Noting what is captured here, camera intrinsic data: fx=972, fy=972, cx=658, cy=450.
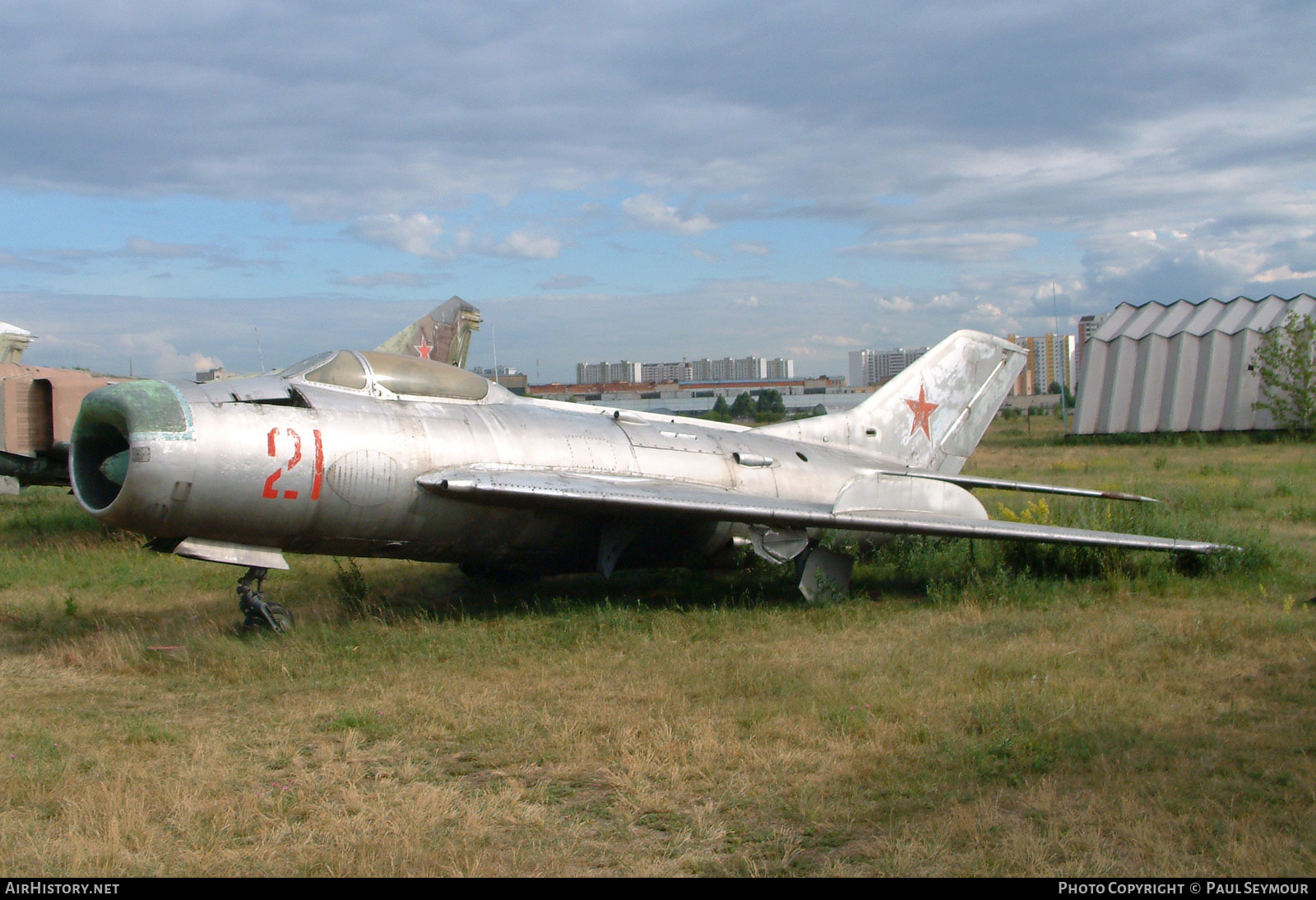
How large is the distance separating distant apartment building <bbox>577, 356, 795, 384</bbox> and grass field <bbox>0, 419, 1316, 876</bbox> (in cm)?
12651

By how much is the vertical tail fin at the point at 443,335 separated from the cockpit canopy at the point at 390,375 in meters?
10.1

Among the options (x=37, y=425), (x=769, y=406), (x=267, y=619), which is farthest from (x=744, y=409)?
(x=267, y=619)

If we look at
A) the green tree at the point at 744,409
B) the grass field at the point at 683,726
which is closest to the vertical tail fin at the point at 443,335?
the grass field at the point at 683,726

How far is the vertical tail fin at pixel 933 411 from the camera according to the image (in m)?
13.1

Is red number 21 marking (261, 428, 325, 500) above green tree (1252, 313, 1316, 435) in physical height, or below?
below

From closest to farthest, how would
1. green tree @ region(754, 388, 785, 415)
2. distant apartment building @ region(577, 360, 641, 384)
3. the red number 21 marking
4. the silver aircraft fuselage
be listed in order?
the silver aircraft fuselage → the red number 21 marking → green tree @ region(754, 388, 785, 415) → distant apartment building @ region(577, 360, 641, 384)

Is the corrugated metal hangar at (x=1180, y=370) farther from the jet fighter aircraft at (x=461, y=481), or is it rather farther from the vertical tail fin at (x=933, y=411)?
the jet fighter aircraft at (x=461, y=481)

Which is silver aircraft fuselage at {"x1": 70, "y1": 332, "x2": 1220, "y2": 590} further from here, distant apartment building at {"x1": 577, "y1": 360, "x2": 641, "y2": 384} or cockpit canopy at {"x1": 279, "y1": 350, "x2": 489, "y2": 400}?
distant apartment building at {"x1": 577, "y1": 360, "x2": 641, "y2": 384}

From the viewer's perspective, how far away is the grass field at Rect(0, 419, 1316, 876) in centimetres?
454

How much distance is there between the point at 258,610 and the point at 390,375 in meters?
2.59

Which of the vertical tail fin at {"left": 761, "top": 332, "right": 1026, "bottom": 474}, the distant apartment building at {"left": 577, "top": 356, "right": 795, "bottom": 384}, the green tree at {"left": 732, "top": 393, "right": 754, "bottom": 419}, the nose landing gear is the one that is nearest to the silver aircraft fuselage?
the vertical tail fin at {"left": 761, "top": 332, "right": 1026, "bottom": 474}

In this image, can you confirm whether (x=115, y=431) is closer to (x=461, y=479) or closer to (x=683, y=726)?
(x=461, y=479)

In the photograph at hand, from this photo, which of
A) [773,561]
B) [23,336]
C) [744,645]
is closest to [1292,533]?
[773,561]

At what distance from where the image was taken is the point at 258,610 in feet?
30.5
